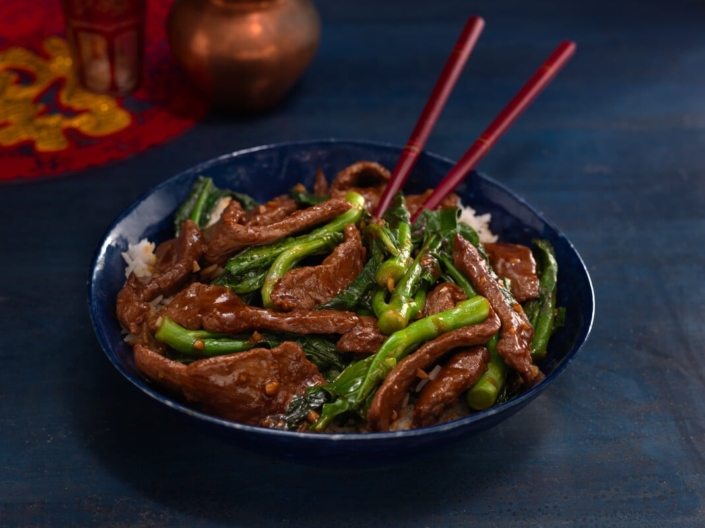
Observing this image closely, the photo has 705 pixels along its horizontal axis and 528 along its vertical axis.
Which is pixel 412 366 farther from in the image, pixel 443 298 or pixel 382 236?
pixel 382 236

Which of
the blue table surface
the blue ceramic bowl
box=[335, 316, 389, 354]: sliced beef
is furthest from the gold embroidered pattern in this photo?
box=[335, 316, 389, 354]: sliced beef

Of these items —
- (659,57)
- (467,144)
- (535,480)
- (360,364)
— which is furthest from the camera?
(659,57)

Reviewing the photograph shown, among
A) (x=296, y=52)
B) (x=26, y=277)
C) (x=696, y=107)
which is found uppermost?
(x=296, y=52)

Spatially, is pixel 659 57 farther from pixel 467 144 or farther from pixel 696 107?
pixel 467 144

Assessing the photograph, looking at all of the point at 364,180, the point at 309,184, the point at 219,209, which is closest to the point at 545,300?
the point at 364,180

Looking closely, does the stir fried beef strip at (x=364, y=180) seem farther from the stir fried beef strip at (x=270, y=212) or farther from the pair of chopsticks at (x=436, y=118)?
the stir fried beef strip at (x=270, y=212)

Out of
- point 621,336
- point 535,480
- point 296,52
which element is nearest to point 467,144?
point 296,52
